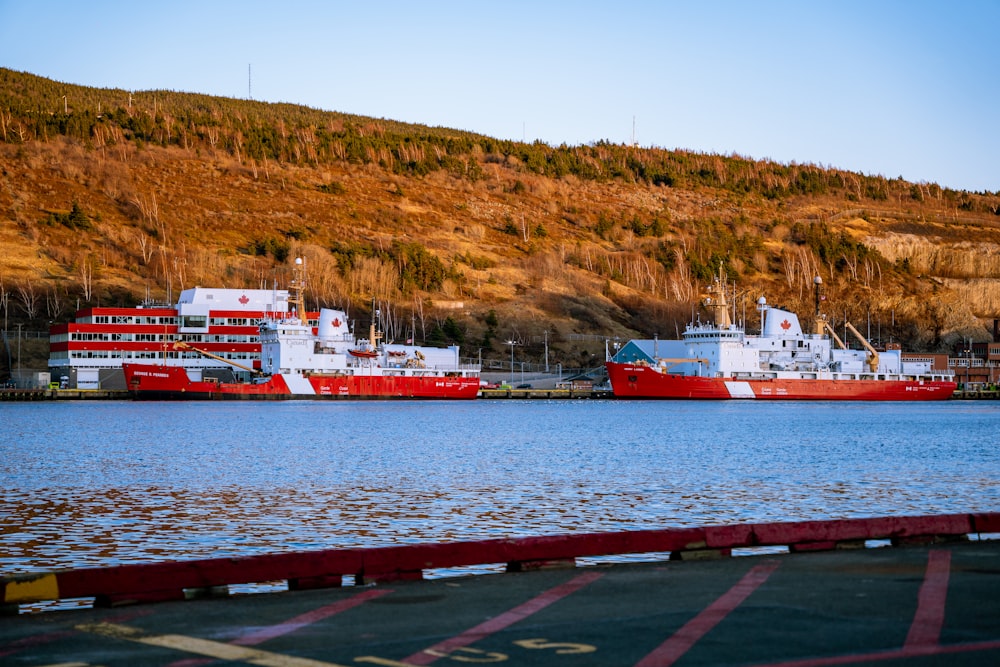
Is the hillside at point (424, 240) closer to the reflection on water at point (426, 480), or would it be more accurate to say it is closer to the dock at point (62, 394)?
the dock at point (62, 394)

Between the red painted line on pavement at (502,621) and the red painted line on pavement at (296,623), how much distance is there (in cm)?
141

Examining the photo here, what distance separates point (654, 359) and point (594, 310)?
1233 inches

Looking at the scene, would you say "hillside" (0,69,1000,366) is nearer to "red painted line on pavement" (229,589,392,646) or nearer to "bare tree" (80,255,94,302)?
"bare tree" (80,255,94,302)

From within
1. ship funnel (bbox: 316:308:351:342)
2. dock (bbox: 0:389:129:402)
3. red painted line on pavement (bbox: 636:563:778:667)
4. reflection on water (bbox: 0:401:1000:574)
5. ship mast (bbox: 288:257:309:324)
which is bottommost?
reflection on water (bbox: 0:401:1000:574)

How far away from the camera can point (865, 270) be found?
16425 cm

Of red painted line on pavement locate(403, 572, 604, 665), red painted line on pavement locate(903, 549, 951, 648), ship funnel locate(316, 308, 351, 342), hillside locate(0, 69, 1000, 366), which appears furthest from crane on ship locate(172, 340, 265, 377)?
red painted line on pavement locate(903, 549, 951, 648)

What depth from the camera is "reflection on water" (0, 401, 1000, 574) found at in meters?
20.0

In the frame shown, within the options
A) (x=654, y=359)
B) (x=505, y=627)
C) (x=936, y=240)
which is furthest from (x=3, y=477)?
(x=936, y=240)

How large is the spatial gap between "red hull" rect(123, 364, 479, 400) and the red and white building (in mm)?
4595

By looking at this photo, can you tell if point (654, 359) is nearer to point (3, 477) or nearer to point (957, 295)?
point (957, 295)

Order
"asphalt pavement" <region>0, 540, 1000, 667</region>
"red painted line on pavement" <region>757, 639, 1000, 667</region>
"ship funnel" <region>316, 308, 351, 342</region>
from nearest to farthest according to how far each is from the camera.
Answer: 1. "red painted line on pavement" <region>757, 639, 1000, 667</region>
2. "asphalt pavement" <region>0, 540, 1000, 667</region>
3. "ship funnel" <region>316, 308, 351, 342</region>

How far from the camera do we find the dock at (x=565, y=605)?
873 cm

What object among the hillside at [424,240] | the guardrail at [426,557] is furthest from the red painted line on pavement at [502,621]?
the hillside at [424,240]

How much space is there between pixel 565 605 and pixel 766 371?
9281 cm
